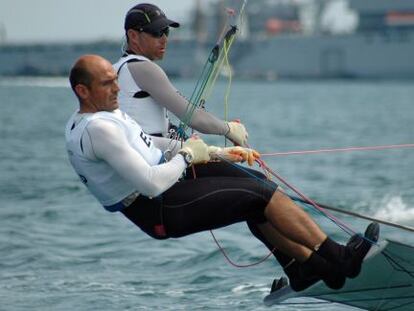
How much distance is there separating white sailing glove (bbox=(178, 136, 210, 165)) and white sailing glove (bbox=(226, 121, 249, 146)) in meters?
0.42

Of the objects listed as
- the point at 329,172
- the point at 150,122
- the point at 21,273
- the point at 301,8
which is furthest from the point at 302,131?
the point at 301,8

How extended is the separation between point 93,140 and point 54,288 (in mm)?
3448

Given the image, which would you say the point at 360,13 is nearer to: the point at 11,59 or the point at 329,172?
the point at 11,59

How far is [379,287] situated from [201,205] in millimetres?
1509

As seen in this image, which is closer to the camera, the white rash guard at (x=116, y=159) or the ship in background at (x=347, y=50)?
the white rash guard at (x=116, y=159)

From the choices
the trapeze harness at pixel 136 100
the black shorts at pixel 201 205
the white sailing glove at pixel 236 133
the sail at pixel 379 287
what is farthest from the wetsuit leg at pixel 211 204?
the sail at pixel 379 287

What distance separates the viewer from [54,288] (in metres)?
10.0

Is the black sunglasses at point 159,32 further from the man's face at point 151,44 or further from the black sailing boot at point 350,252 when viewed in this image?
the black sailing boot at point 350,252

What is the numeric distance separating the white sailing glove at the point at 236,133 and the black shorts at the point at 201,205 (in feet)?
1.34

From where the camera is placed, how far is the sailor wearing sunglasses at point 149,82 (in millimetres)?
7387

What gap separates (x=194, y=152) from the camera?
7.08 m

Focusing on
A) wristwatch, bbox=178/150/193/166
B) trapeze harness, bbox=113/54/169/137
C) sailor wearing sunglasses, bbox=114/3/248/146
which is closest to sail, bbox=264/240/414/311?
sailor wearing sunglasses, bbox=114/3/248/146

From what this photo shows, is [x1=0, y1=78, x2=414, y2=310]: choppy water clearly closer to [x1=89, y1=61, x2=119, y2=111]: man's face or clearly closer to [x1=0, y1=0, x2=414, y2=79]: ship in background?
[x1=89, y1=61, x2=119, y2=111]: man's face

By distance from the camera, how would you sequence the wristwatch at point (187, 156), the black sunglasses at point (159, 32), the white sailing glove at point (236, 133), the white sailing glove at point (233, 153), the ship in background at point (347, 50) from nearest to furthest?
the wristwatch at point (187, 156) < the white sailing glove at point (233, 153) < the black sunglasses at point (159, 32) < the white sailing glove at point (236, 133) < the ship in background at point (347, 50)
